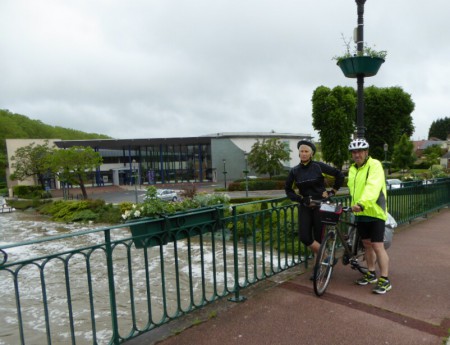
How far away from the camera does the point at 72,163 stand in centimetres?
3616

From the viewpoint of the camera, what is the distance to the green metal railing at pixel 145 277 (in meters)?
2.86

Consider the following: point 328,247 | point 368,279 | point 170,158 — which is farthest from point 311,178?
point 170,158

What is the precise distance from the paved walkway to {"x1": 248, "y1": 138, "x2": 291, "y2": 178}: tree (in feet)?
117

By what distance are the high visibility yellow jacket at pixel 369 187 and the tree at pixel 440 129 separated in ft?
403

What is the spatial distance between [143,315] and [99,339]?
121 cm

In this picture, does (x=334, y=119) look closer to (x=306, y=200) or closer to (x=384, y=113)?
(x=384, y=113)

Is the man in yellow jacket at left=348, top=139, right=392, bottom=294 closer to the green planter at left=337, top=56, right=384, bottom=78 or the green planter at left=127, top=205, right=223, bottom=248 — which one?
the green planter at left=127, top=205, right=223, bottom=248

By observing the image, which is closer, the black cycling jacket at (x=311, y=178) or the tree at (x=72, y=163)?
the black cycling jacket at (x=311, y=178)

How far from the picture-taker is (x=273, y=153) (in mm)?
40219

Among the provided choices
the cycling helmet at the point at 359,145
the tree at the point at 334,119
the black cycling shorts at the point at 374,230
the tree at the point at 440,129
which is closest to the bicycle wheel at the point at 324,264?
the black cycling shorts at the point at 374,230

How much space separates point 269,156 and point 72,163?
22.6 m

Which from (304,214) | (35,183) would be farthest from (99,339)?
(35,183)

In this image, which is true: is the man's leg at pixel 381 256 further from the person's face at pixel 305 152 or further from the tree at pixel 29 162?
the tree at pixel 29 162

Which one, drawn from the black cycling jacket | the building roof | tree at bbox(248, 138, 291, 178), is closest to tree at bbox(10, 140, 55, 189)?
Result: the building roof
